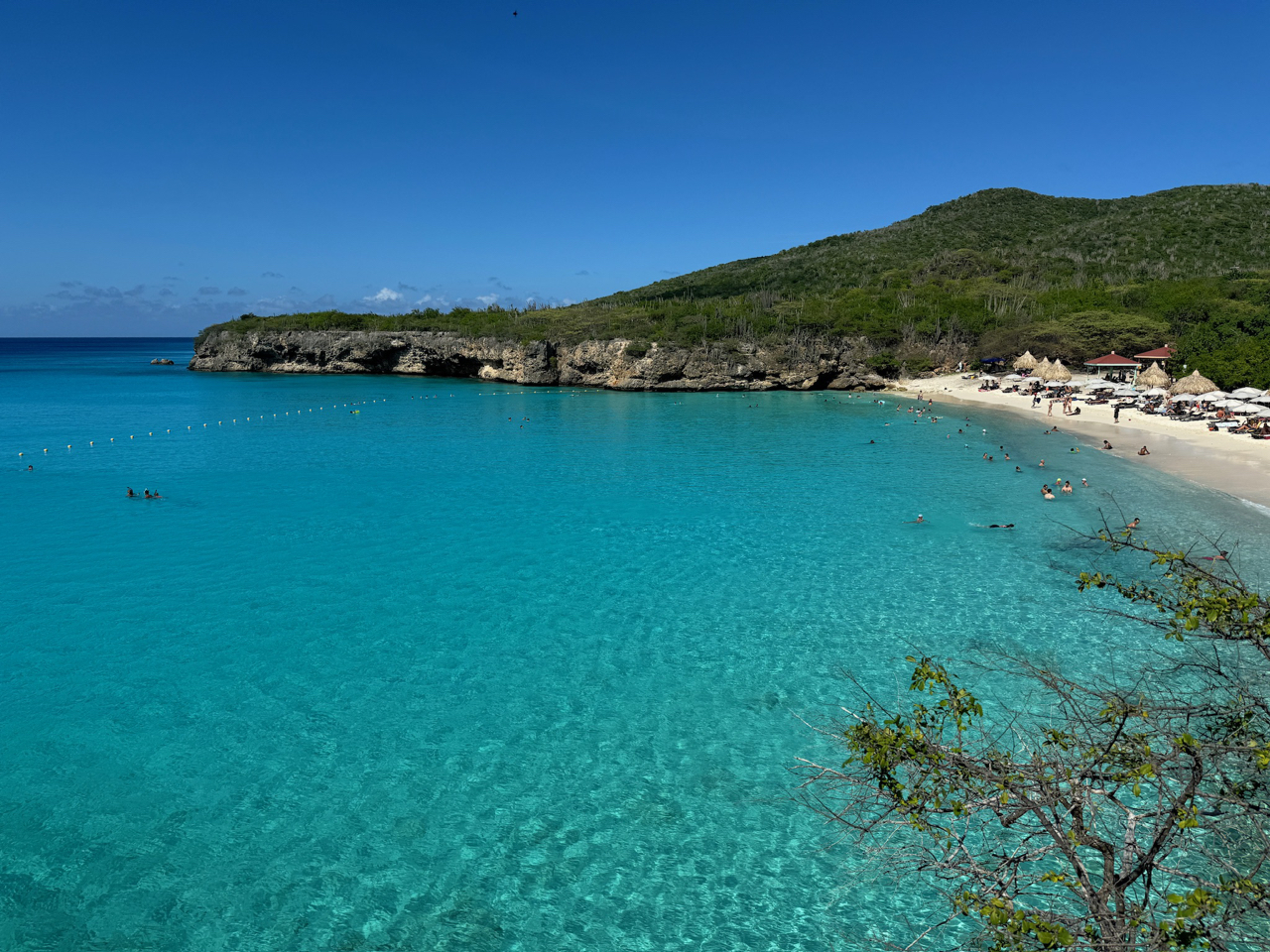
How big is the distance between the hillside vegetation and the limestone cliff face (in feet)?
5.51

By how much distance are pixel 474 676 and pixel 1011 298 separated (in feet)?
241

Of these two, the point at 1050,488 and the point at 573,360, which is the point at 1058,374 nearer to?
the point at 1050,488

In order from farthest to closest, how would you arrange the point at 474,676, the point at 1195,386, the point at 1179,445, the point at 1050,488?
the point at 1195,386, the point at 1179,445, the point at 1050,488, the point at 474,676

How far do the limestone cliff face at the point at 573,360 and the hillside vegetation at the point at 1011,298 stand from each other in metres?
1.68

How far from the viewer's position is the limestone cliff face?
64438mm

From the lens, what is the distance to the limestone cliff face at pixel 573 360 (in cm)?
6444

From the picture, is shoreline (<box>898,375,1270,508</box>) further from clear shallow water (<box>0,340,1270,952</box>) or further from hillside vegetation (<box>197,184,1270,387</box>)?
hillside vegetation (<box>197,184,1270,387</box>)

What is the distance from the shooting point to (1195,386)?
128 feet

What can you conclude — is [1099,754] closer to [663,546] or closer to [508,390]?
[663,546]

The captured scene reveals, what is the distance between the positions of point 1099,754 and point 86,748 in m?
12.2

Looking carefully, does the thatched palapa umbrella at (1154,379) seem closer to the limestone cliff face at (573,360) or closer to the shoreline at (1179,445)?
the shoreline at (1179,445)

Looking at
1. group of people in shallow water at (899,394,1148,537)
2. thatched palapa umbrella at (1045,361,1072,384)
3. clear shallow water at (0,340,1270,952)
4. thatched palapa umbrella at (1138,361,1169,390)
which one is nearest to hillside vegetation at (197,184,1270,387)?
thatched palapa umbrella at (1138,361,1169,390)

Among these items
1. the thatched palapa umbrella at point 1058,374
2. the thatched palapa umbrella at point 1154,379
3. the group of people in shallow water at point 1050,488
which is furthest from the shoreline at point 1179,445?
the thatched palapa umbrella at point 1058,374

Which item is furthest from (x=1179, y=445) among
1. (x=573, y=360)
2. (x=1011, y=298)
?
(x=573, y=360)
